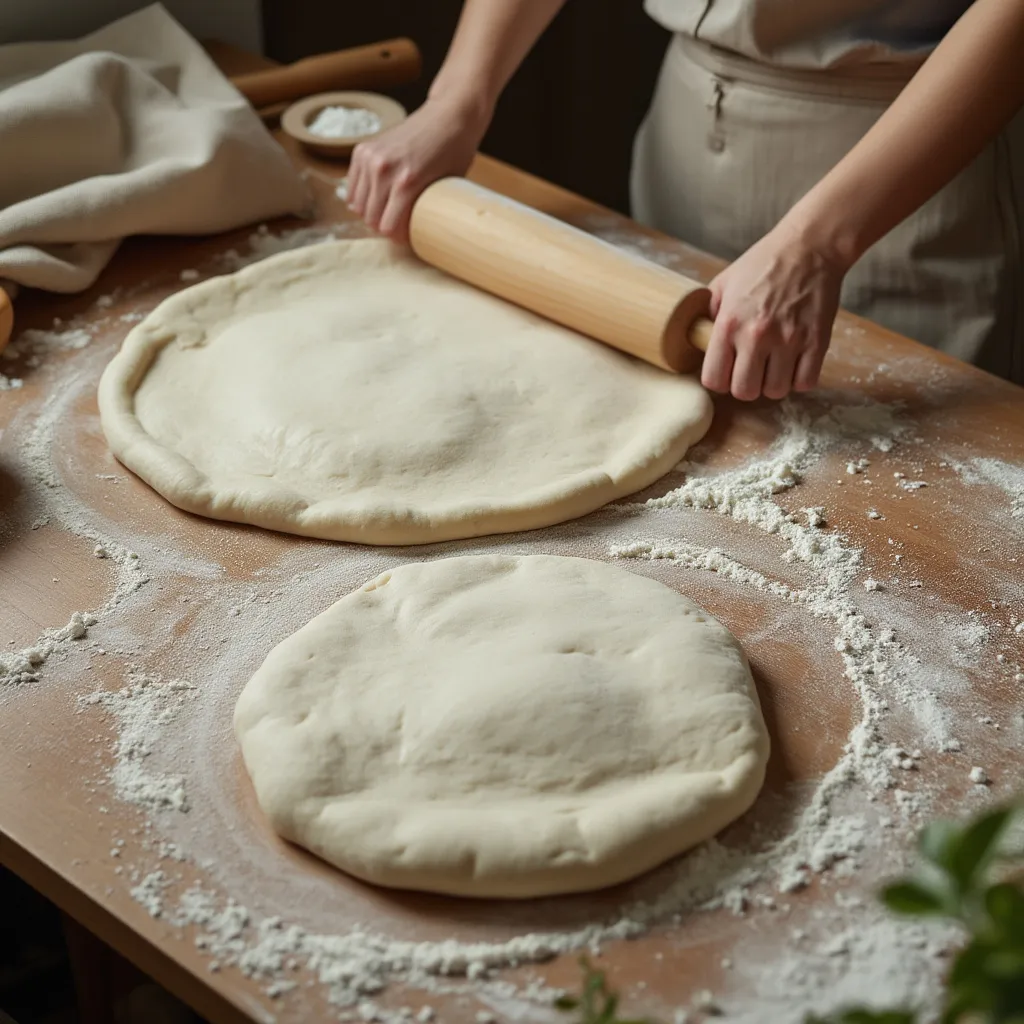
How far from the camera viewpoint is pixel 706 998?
1019 mm

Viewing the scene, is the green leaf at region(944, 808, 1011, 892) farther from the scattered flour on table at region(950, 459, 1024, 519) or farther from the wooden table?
the scattered flour on table at region(950, 459, 1024, 519)

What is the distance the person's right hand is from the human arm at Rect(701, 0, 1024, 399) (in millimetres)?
543

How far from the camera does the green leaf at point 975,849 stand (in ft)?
2.03

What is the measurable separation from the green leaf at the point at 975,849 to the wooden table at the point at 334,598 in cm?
45

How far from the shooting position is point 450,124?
2033mm

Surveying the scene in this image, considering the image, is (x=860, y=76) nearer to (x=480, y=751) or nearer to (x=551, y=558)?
(x=551, y=558)

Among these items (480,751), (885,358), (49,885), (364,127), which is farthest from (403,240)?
(49,885)

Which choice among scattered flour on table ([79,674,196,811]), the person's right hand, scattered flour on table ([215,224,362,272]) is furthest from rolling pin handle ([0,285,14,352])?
scattered flour on table ([79,674,196,811])

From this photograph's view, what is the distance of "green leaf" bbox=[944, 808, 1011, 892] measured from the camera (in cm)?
62

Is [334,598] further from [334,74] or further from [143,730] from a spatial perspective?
A: [334,74]

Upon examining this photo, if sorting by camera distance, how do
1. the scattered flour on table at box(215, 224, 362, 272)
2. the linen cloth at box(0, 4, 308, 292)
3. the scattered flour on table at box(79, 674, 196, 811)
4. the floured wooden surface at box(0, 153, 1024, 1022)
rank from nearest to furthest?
the floured wooden surface at box(0, 153, 1024, 1022)
the scattered flour on table at box(79, 674, 196, 811)
the linen cloth at box(0, 4, 308, 292)
the scattered flour on table at box(215, 224, 362, 272)

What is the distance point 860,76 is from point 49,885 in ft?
5.53

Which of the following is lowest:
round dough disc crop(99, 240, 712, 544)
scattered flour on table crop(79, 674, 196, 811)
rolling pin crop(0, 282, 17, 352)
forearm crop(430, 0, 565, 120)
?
scattered flour on table crop(79, 674, 196, 811)

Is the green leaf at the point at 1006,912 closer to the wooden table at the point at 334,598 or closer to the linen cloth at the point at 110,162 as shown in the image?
the wooden table at the point at 334,598
